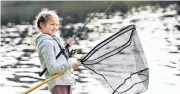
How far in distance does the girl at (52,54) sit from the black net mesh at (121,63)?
31cm

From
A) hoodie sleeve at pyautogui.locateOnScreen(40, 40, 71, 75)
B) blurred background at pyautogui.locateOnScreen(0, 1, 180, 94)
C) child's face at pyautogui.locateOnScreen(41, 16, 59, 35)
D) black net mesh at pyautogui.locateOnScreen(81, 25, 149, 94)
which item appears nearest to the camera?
hoodie sleeve at pyautogui.locateOnScreen(40, 40, 71, 75)

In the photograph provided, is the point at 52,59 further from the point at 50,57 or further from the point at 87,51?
the point at 87,51

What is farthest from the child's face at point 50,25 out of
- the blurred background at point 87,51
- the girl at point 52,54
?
the blurred background at point 87,51

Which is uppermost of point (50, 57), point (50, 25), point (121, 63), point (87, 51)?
point (87, 51)

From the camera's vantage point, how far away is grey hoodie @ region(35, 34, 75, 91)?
481cm

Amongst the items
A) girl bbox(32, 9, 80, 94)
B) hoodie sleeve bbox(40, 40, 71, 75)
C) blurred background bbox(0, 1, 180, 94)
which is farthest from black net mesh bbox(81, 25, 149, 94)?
blurred background bbox(0, 1, 180, 94)

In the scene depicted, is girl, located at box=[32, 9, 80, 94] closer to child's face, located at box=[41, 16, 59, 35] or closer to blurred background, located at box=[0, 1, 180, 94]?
child's face, located at box=[41, 16, 59, 35]

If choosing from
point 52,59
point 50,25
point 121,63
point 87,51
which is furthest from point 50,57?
point 87,51

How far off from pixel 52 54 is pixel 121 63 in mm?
927

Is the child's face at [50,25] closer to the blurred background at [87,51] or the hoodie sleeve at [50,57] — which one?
the hoodie sleeve at [50,57]

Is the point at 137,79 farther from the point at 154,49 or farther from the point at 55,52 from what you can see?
the point at 154,49

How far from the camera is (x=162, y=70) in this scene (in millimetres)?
11680

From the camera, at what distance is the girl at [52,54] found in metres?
4.82

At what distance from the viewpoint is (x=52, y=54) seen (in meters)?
4.81
